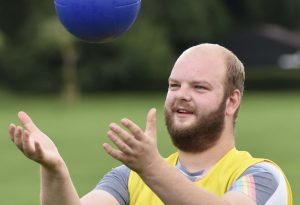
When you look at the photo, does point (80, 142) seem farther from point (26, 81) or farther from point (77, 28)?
point (26, 81)

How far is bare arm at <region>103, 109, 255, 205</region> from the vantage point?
3.60m

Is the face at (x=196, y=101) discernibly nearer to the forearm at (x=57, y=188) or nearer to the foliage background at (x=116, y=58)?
the forearm at (x=57, y=188)

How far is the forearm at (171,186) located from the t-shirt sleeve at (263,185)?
308 millimetres

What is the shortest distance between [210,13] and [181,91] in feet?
177

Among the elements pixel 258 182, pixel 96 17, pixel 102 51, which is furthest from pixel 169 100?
pixel 102 51

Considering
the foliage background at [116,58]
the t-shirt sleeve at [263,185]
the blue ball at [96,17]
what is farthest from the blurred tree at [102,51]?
the t-shirt sleeve at [263,185]

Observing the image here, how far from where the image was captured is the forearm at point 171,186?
3807mm

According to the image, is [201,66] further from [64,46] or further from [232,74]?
[64,46]

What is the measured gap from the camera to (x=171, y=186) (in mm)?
3832

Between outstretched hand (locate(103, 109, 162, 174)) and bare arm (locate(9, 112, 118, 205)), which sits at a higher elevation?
outstretched hand (locate(103, 109, 162, 174))

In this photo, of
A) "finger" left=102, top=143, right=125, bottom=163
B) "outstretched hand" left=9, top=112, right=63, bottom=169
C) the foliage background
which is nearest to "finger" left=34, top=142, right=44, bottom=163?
"outstretched hand" left=9, top=112, right=63, bottom=169

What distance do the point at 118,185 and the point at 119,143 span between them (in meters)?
1.03

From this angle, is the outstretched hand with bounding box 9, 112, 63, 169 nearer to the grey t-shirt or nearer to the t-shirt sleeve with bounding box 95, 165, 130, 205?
the t-shirt sleeve with bounding box 95, 165, 130, 205

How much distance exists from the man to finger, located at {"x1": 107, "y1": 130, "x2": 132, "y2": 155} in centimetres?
29
